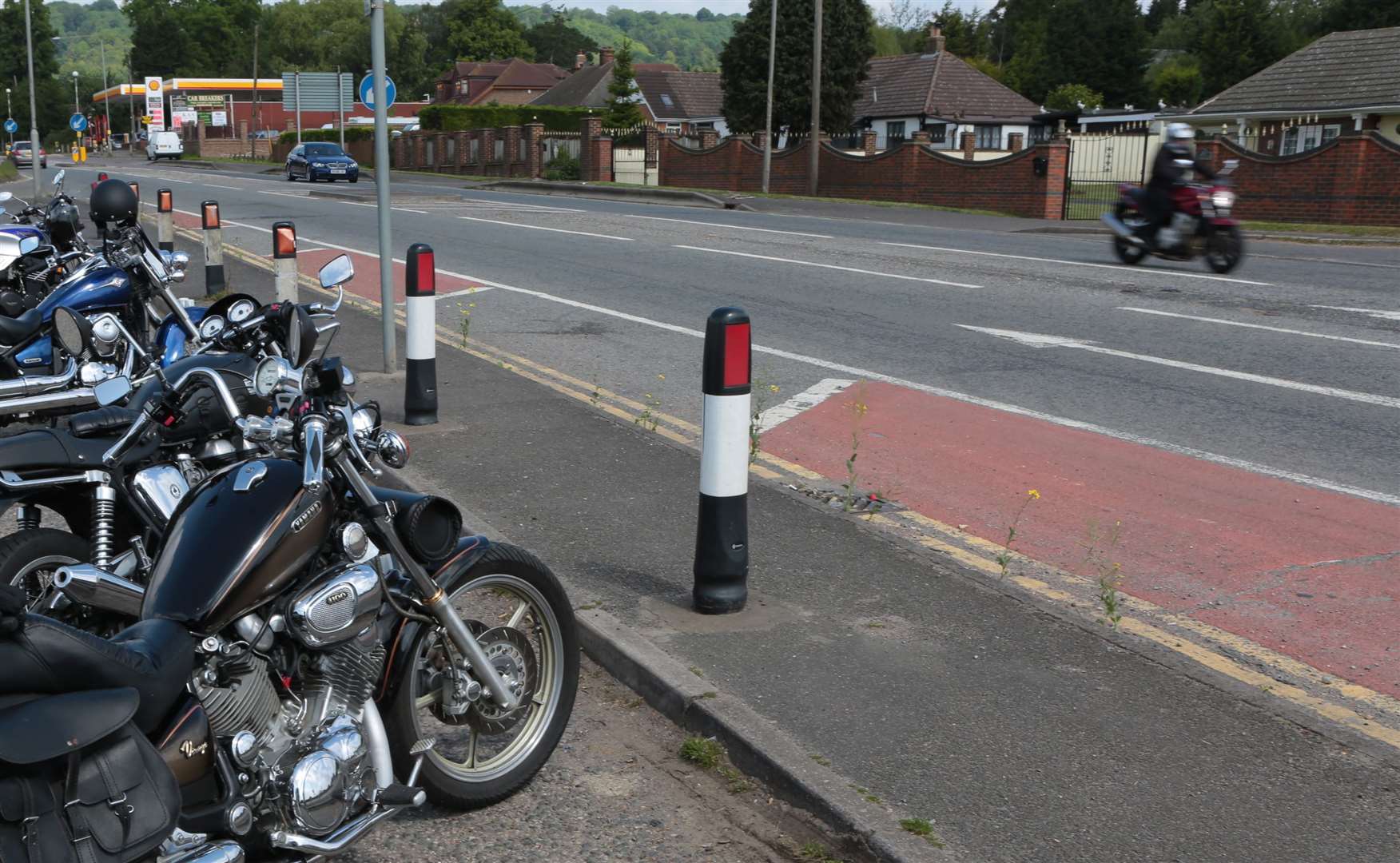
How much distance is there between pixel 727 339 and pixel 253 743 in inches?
97.8

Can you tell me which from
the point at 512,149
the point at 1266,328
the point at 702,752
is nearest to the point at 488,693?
the point at 702,752

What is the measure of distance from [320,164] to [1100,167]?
2748 centimetres

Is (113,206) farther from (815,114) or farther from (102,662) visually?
(815,114)

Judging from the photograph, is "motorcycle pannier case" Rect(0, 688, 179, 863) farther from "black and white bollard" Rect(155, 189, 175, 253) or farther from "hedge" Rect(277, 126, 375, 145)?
"hedge" Rect(277, 126, 375, 145)

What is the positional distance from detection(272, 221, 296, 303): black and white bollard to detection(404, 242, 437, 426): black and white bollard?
3.24m

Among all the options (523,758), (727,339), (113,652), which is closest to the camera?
(113,652)

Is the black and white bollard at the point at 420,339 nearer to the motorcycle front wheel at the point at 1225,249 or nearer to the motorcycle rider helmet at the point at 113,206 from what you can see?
the motorcycle rider helmet at the point at 113,206

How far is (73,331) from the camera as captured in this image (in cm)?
687

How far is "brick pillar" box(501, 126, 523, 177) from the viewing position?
56094 millimetres

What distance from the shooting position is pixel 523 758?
401 centimetres

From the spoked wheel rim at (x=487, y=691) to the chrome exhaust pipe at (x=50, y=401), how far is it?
11.3 ft

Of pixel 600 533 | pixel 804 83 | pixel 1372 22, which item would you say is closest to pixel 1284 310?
pixel 600 533

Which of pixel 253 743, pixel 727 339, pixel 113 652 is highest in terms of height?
pixel 727 339

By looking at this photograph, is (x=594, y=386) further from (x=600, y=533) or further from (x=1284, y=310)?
(x=1284, y=310)
